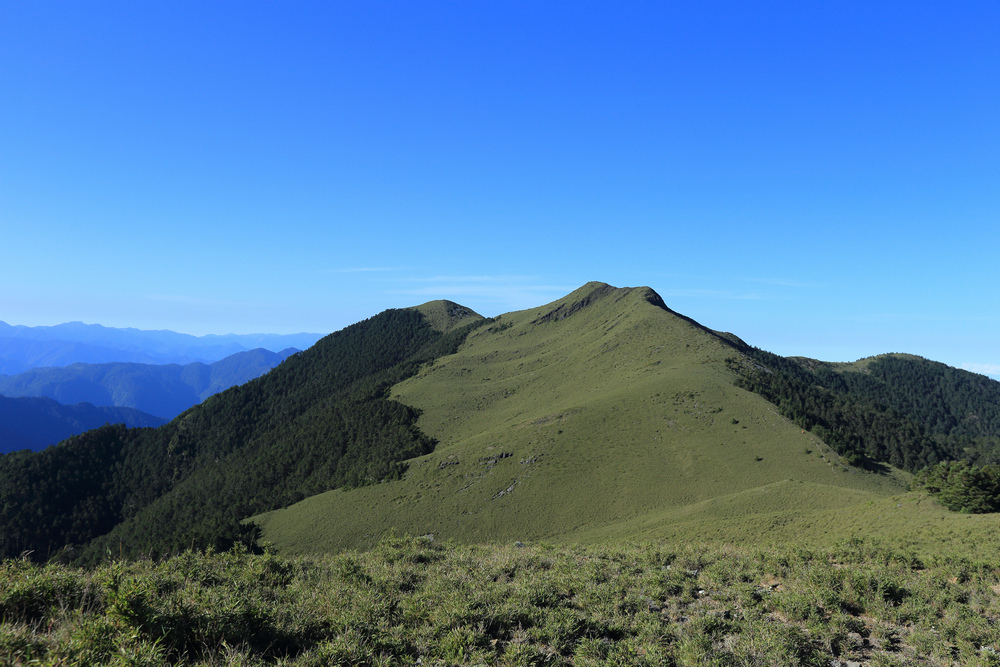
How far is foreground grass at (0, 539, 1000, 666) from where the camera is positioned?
846 centimetres

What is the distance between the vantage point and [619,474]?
2379 inches

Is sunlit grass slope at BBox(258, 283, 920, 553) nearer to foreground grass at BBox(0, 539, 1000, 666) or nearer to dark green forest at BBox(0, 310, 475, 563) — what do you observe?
dark green forest at BBox(0, 310, 475, 563)

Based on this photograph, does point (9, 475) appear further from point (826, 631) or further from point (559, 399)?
point (826, 631)

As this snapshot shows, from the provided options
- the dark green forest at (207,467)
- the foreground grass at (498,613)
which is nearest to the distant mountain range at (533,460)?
the dark green forest at (207,467)

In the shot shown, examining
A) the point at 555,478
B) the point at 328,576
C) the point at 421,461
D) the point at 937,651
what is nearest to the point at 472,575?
the point at 328,576

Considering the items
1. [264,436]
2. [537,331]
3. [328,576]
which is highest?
[537,331]

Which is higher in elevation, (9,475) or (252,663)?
(252,663)

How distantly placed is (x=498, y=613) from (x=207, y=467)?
17574cm

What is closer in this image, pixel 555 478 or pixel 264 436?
pixel 555 478

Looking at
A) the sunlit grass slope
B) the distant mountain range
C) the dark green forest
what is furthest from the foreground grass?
the dark green forest

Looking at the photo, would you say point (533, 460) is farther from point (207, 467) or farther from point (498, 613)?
point (207, 467)

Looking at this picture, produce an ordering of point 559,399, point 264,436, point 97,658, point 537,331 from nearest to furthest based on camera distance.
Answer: point 97,658, point 559,399, point 264,436, point 537,331

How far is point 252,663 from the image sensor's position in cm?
801

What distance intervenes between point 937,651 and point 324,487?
4131 inches
